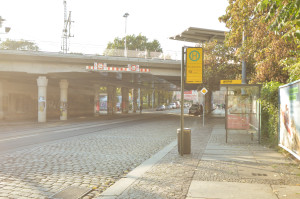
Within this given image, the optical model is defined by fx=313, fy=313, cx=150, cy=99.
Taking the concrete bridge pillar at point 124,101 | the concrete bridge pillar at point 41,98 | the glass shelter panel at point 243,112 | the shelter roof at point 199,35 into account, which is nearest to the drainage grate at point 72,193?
the glass shelter panel at point 243,112

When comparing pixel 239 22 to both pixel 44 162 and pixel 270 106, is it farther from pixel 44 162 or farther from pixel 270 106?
pixel 44 162

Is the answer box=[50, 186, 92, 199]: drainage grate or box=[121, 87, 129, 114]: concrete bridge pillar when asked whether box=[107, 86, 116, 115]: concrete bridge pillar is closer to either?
box=[121, 87, 129, 114]: concrete bridge pillar

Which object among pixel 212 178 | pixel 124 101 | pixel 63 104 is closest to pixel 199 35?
pixel 63 104

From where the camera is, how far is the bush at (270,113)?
10640 mm

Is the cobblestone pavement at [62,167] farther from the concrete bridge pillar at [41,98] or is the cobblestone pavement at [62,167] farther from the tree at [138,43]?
the tree at [138,43]

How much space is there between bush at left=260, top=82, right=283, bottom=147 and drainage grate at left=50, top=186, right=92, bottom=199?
7.16 m

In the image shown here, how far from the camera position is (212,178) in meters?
6.11

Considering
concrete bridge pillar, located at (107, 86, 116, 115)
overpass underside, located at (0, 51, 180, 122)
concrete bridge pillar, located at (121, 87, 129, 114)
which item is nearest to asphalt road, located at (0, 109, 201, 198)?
overpass underside, located at (0, 51, 180, 122)

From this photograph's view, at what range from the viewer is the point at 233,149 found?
10.4 meters

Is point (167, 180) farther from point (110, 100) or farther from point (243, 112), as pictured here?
point (110, 100)

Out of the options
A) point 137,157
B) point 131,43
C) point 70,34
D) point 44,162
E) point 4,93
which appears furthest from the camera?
point 131,43

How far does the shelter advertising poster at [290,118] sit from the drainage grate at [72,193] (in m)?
4.53

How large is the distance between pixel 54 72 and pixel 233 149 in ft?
70.9

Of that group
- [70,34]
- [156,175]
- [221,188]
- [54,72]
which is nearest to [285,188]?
[221,188]
